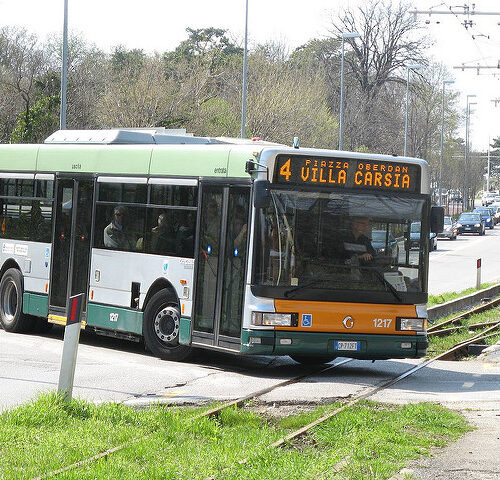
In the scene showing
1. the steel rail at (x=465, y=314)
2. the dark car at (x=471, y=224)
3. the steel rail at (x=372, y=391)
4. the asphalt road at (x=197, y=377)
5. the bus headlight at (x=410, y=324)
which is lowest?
the asphalt road at (x=197, y=377)

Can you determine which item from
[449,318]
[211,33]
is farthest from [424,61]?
[449,318]

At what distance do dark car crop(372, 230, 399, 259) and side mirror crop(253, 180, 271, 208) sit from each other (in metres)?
1.41

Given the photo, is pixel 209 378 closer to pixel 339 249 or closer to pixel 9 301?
pixel 339 249

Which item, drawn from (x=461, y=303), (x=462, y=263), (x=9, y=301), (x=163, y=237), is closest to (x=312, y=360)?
(x=163, y=237)

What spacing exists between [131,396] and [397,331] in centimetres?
360

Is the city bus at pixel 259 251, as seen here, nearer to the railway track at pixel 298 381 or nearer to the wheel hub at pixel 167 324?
the wheel hub at pixel 167 324

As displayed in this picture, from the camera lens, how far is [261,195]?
12883mm

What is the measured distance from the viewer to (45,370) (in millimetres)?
13352

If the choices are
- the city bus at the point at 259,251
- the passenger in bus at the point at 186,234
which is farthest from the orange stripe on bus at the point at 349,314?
the passenger in bus at the point at 186,234

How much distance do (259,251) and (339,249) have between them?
37.1 inches

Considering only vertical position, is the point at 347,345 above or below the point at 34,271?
below

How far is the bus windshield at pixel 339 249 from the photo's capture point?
42.9ft

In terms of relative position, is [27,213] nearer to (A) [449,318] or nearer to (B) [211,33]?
(A) [449,318]

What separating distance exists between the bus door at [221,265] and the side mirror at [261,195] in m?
0.48
